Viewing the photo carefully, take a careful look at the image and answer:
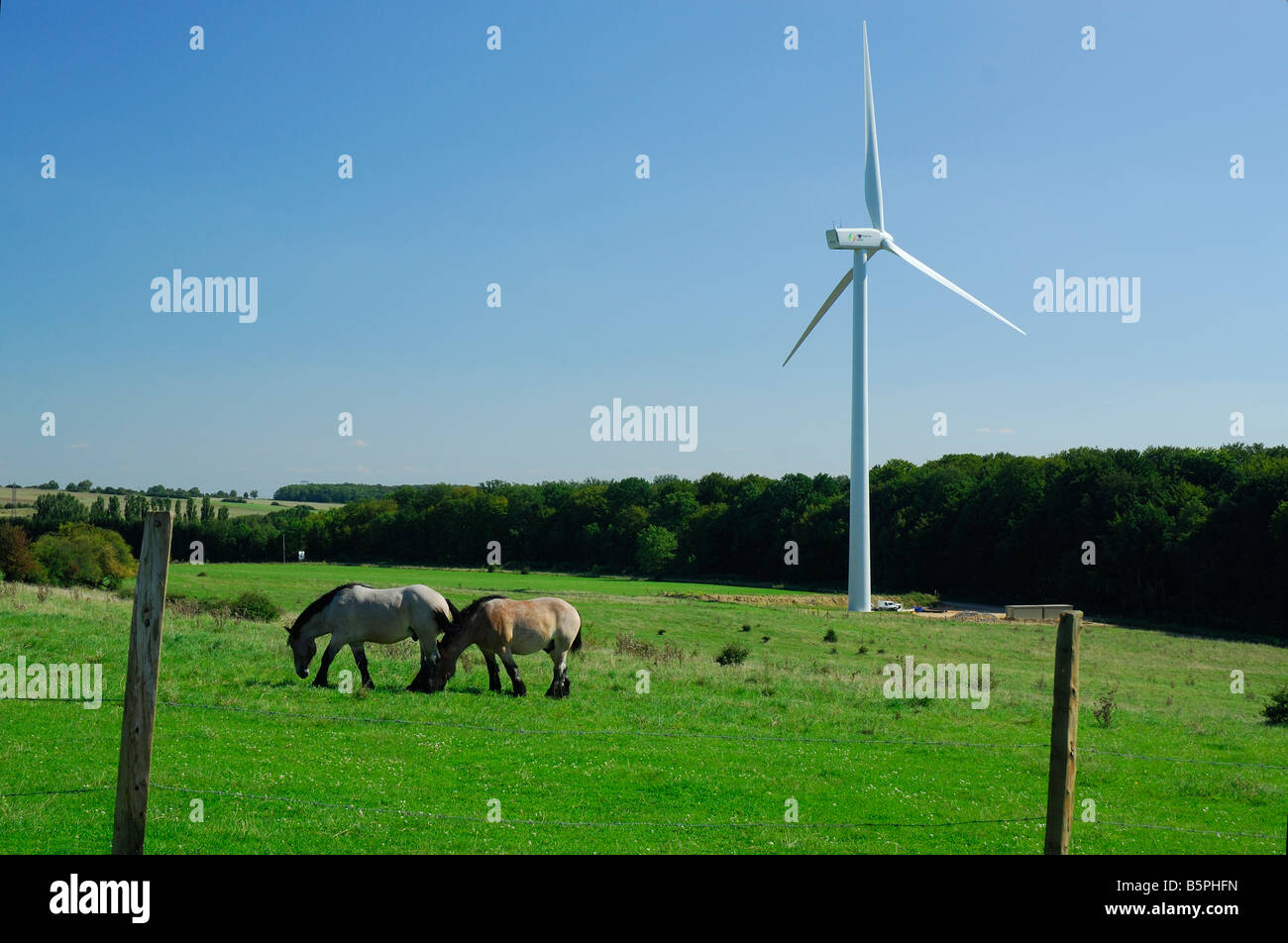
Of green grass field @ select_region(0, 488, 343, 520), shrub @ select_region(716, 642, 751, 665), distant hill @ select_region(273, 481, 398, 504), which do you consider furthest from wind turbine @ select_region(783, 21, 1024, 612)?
distant hill @ select_region(273, 481, 398, 504)

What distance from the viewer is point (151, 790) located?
Result: 10.5m

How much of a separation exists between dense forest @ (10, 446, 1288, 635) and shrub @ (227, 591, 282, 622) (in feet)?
124

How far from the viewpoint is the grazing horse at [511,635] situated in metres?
18.9

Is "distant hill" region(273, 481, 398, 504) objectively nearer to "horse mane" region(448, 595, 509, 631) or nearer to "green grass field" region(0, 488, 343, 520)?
"green grass field" region(0, 488, 343, 520)

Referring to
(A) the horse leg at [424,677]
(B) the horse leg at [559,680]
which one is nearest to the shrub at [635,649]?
(B) the horse leg at [559,680]

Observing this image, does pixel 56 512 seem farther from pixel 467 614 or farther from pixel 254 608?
pixel 467 614

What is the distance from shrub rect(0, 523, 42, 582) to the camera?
5384cm

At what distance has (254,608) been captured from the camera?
41.9 metres

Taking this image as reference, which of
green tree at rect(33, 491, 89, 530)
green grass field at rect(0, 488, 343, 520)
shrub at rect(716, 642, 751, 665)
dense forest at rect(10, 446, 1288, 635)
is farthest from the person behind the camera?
green grass field at rect(0, 488, 343, 520)

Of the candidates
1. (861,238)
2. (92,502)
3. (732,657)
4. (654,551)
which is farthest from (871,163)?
(92,502)

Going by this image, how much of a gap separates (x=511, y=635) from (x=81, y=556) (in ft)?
164

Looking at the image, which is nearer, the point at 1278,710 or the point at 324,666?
the point at 324,666

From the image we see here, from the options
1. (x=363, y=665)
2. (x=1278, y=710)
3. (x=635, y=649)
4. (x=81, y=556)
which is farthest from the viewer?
(x=81, y=556)
